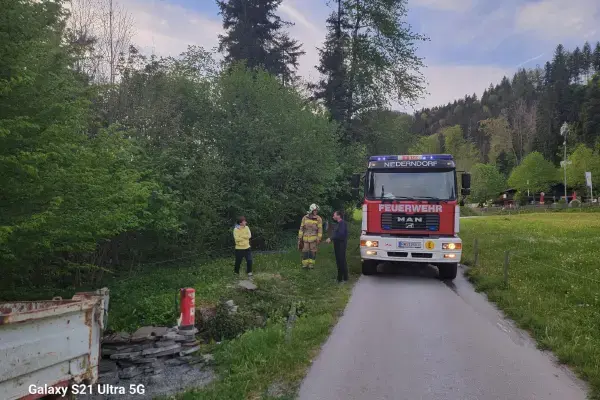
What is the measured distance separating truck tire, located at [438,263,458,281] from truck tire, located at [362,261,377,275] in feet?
5.76

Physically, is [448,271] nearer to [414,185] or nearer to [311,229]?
[414,185]

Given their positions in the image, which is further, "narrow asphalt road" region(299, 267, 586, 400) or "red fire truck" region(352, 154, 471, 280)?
"red fire truck" region(352, 154, 471, 280)

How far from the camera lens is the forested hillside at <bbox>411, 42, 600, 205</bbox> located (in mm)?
68750

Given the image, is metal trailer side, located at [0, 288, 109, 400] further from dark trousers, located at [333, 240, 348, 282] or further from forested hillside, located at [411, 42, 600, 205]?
forested hillside, located at [411, 42, 600, 205]

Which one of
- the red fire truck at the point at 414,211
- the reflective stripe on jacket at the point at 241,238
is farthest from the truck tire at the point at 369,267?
the reflective stripe on jacket at the point at 241,238

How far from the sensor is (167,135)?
46.6ft

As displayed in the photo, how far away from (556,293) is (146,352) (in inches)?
316

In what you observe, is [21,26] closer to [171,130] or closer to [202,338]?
[202,338]

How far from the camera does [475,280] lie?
10930 millimetres

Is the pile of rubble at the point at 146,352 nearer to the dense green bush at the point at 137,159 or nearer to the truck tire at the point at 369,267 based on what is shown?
the dense green bush at the point at 137,159

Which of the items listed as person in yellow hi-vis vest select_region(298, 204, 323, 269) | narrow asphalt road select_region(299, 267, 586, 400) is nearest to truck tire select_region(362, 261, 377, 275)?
person in yellow hi-vis vest select_region(298, 204, 323, 269)

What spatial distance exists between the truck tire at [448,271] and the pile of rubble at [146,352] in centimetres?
698

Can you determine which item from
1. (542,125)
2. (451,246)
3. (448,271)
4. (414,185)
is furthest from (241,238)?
(542,125)

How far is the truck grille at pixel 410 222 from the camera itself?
34.6 feet
